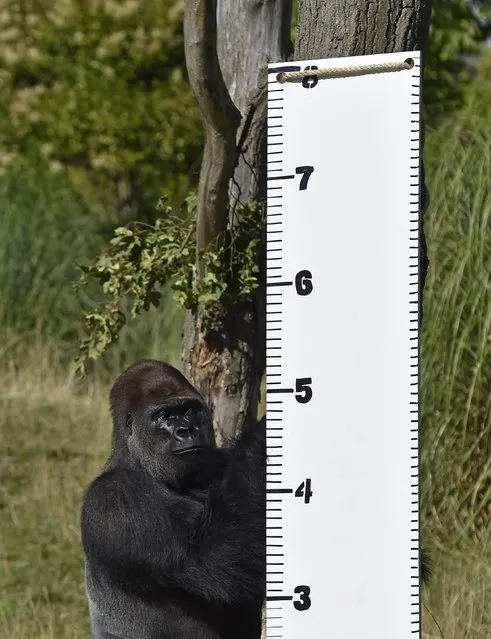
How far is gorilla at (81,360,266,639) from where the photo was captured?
313 cm

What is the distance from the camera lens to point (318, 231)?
99.0 inches

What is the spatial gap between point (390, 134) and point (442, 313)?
3.34 meters

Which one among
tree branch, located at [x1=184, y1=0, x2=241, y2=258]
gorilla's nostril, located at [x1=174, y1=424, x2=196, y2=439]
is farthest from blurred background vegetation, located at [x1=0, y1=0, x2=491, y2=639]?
gorilla's nostril, located at [x1=174, y1=424, x2=196, y2=439]

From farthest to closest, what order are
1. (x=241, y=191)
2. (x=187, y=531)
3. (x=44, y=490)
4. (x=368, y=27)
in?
(x=44, y=490)
(x=241, y=191)
(x=187, y=531)
(x=368, y=27)

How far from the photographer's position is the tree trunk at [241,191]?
389 cm

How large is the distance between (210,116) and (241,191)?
1.64 ft

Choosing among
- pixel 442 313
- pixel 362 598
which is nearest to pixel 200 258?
pixel 362 598

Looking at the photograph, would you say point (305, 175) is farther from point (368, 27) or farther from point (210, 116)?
point (210, 116)

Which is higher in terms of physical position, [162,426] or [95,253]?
[95,253]

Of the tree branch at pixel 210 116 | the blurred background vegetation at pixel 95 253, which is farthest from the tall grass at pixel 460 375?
the tree branch at pixel 210 116

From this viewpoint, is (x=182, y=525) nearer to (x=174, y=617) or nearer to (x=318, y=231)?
(x=174, y=617)

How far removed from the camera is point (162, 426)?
3412mm

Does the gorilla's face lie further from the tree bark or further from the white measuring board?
the tree bark

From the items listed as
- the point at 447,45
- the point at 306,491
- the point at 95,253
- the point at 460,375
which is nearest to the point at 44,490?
the point at 460,375
